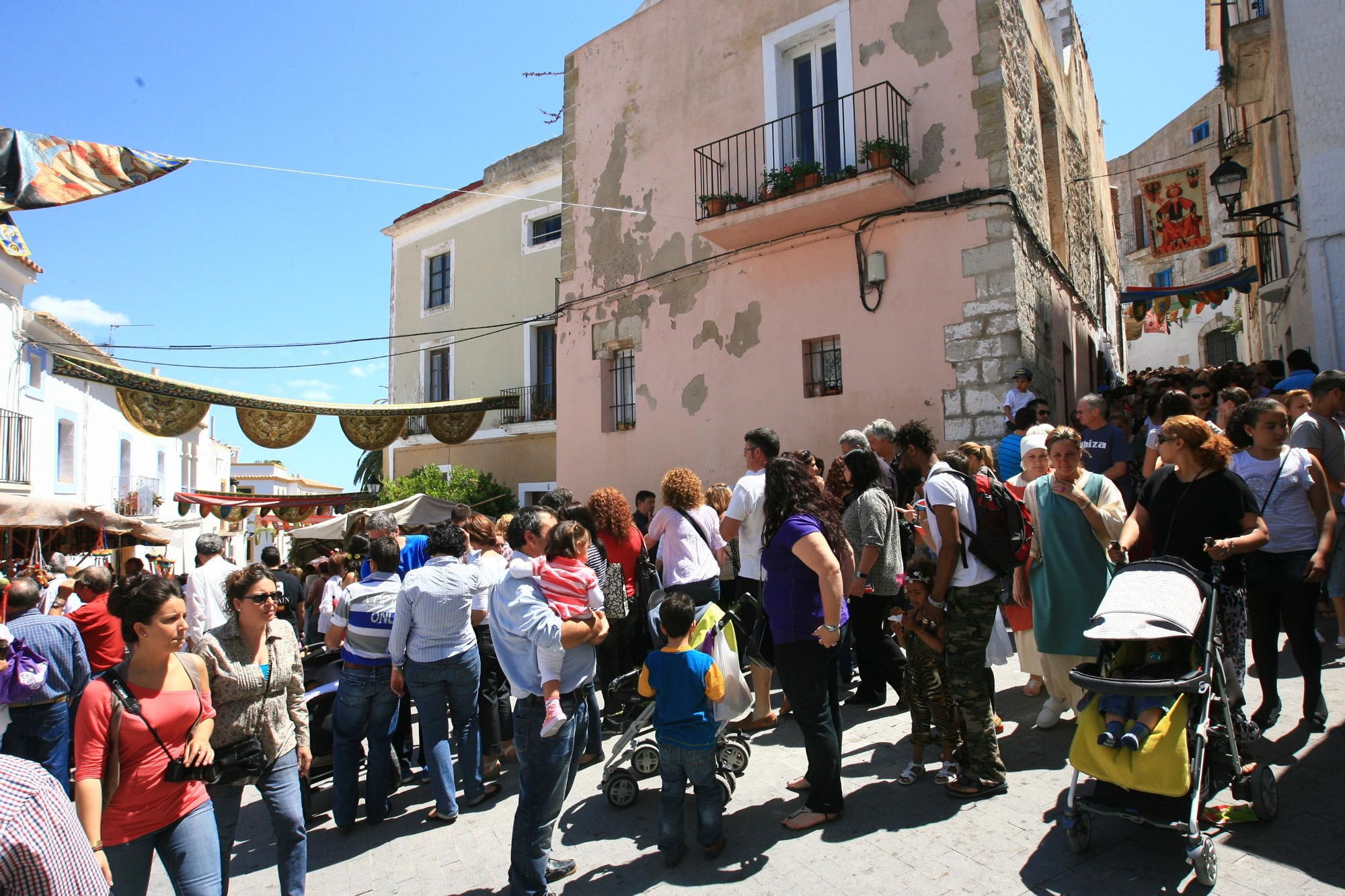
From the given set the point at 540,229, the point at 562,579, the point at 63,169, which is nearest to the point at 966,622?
the point at 562,579

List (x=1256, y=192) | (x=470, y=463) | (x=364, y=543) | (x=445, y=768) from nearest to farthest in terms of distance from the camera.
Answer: (x=445, y=768) → (x=364, y=543) → (x=1256, y=192) → (x=470, y=463)

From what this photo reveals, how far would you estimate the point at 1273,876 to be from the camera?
2.91 m

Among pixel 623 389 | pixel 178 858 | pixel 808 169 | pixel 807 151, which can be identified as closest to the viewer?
pixel 178 858

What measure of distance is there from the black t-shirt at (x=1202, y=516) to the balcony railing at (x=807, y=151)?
588 cm

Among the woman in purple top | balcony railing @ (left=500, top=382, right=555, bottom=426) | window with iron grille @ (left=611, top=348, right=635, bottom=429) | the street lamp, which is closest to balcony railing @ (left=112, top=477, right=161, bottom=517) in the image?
balcony railing @ (left=500, top=382, right=555, bottom=426)

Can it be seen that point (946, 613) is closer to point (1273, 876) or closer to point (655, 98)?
point (1273, 876)

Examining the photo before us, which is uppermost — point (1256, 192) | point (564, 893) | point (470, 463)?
point (1256, 192)

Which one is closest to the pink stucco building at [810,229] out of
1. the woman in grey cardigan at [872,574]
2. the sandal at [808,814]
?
the woman in grey cardigan at [872,574]

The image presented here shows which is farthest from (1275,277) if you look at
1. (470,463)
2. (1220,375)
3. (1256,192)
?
(470,463)

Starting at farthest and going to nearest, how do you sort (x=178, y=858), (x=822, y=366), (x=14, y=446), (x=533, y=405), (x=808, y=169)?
1. (x=533, y=405)
2. (x=14, y=446)
3. (x=822, y=366)
4. (x=808, y=169)
5. (x=178, y=858)

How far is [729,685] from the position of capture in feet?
13.4

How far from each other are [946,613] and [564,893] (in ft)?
7.22

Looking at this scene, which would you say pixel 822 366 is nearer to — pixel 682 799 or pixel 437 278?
pixel 682 799

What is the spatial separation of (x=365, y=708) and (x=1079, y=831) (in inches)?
144
